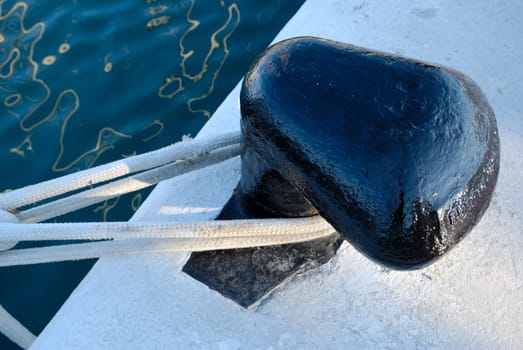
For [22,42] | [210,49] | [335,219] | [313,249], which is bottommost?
[210,49]

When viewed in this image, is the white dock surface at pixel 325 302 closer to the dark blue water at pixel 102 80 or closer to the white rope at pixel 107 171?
the white rope at pixel 107 171

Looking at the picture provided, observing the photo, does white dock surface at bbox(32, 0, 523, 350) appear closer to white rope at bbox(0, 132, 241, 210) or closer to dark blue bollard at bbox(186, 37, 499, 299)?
white rope at bbox(0, 132, 241, 210)

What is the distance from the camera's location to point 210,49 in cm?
434

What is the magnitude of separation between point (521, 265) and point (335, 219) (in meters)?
0.74

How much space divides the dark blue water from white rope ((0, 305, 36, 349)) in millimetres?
890

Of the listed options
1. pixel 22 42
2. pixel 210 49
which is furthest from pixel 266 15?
pixel 22 42

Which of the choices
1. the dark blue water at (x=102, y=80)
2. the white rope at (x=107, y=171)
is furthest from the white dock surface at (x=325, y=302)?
the dark blue water at (x=102, y=80)

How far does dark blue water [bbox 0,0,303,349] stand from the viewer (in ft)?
11.7

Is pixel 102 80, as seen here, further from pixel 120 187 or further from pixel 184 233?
pixel 184 233

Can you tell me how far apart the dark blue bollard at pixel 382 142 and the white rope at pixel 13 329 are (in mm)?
1242

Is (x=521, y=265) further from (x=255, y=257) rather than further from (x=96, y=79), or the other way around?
(x=96, y=79)

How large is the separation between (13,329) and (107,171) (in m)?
0.71

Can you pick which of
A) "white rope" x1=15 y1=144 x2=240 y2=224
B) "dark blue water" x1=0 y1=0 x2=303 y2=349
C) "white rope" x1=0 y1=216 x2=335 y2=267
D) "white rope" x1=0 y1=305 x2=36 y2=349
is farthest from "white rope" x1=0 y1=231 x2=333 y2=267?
"dark blue water" x1=0 y1=0 x2=303 y2=349

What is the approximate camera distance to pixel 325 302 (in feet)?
5.66
